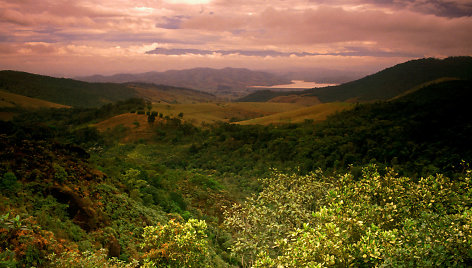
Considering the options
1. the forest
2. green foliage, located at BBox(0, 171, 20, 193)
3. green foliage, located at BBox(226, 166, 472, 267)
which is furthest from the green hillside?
green foliage, located at BBox(226, 166, 472, 267)

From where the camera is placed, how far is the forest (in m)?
8.16

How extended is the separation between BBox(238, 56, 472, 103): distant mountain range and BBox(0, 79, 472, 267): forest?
255 feet

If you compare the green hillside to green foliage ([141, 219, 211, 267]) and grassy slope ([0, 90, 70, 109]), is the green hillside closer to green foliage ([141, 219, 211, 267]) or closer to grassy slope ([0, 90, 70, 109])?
grassy slope ([0, 90, 70, 109])

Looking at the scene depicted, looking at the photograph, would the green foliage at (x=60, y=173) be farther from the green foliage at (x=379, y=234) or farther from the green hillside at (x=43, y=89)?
the green hillside at (x=43, y=89)

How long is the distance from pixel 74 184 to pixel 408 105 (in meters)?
51.7

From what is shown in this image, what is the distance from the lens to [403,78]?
12800cm

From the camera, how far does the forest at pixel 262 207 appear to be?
26.8ft

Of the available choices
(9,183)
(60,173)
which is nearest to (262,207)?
(60,173)

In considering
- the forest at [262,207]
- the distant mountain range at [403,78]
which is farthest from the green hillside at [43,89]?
the forest at [262,207]

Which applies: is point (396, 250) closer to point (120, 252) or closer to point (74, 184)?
point (120, 252)

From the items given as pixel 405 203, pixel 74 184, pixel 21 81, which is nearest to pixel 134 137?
pixel 74 184

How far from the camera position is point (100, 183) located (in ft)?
55.2

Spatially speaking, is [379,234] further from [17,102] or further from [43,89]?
[43,89]

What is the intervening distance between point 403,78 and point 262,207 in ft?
466
